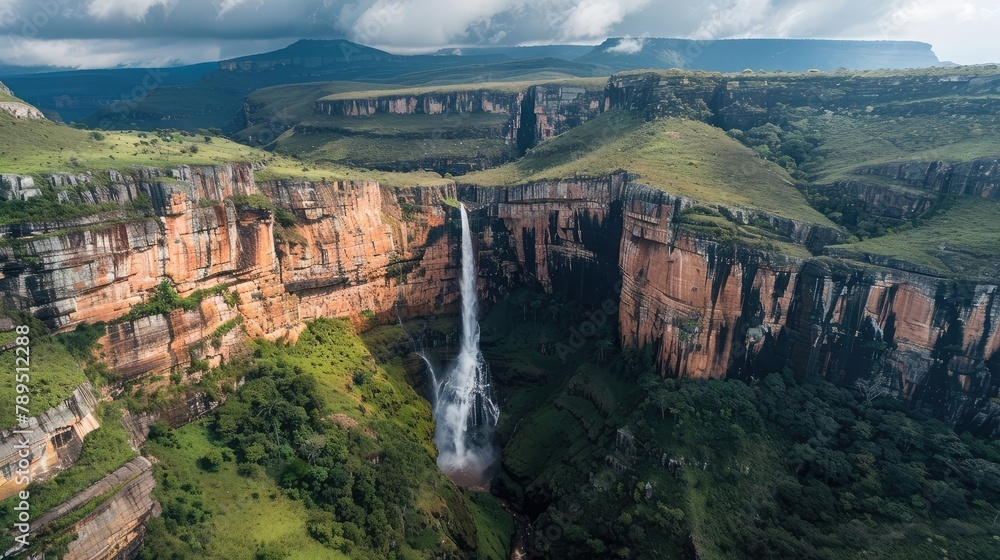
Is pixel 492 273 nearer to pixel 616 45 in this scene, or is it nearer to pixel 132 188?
pixel 132 188

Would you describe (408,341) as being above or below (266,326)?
below

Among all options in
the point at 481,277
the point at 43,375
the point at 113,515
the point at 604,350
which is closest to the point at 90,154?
the point at 43,375

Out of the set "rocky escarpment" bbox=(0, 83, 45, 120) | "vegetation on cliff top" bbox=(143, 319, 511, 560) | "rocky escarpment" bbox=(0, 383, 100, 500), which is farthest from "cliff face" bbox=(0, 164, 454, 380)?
"rocky escarpment" bbox=(0, 83, 45, 120)

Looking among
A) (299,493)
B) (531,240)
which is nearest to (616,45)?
(531,240)

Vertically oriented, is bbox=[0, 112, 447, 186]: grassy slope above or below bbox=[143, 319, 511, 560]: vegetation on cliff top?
above

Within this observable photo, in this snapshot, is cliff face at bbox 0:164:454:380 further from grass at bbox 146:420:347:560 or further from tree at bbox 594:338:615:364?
tree at bbox 594:338:615:364

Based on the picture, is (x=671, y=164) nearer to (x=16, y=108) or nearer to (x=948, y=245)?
(x=948, y=245)
